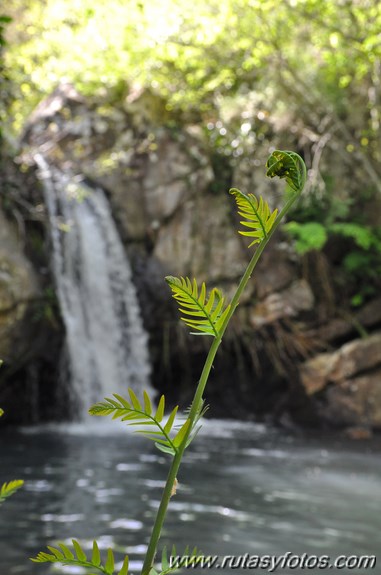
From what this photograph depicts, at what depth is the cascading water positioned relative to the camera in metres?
11.7

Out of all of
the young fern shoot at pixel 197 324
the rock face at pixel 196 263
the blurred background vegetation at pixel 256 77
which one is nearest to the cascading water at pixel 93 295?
the rock face at pixel 196 263

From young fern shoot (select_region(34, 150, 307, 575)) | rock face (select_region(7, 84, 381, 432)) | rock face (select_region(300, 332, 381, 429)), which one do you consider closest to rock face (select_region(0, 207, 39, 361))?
rock face (select_region(7, 84, 381, 432))

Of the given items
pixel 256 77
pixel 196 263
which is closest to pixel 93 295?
pixel 196 263

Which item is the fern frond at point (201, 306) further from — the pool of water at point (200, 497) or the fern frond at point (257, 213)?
the pool of water at point (200, 497)

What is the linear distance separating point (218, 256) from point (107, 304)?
2.24 meters

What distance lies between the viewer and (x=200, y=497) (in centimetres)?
631

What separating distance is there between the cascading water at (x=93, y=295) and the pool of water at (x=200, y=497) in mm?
1834

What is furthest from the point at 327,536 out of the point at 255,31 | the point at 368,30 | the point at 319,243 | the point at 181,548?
the point at 255,31

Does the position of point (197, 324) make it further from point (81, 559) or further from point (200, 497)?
point (200, 497)

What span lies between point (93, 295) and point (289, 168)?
11.2m

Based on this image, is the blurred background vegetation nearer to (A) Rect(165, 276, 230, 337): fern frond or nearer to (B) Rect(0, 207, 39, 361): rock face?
(B) Rect(0, 207, 39, 361): rock face

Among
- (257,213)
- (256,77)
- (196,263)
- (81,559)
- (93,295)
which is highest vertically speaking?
(256,77)

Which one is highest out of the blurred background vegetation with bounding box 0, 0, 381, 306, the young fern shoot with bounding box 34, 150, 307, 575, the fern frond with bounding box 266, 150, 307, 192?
the blurred background vegetation with bounding box 0, 0, 381, 306

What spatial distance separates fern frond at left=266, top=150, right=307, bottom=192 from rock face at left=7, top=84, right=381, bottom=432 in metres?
10.9
